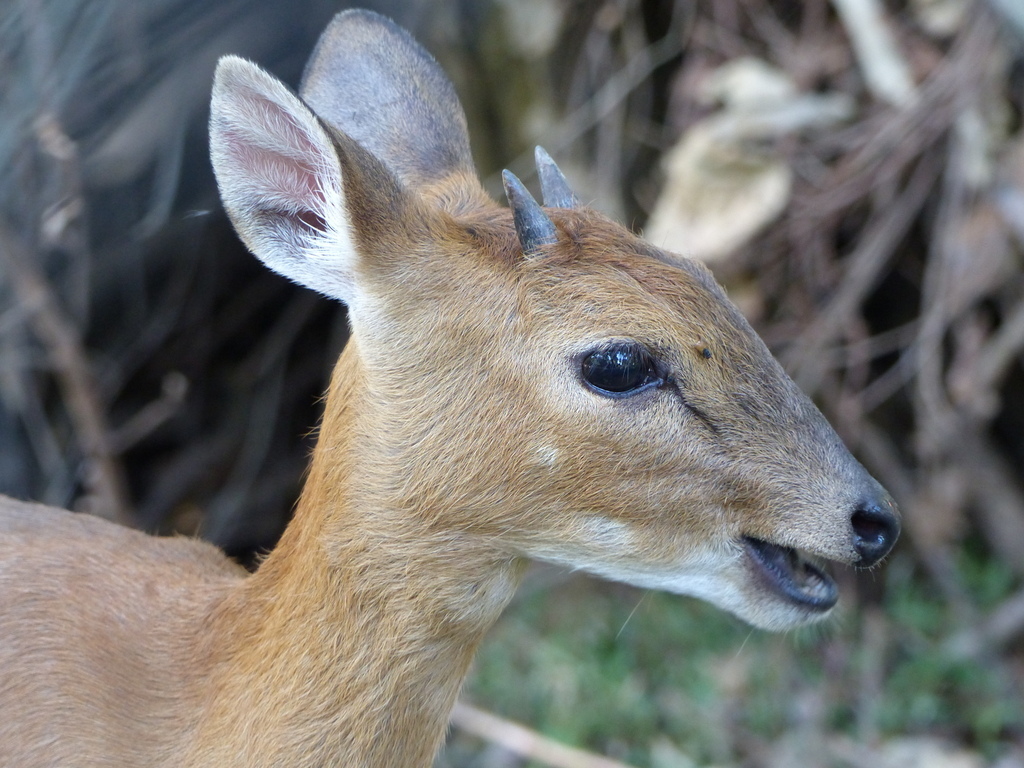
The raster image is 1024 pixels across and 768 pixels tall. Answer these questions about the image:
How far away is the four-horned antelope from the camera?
2.36m

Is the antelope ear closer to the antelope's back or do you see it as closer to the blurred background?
the antelope's back

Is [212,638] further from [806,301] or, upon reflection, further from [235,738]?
[806,301]

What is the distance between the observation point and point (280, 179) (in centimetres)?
250

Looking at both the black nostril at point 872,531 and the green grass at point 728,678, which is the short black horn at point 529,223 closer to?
the black nostril at point 872,531

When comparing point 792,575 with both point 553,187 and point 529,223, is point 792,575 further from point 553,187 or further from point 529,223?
point 553,187

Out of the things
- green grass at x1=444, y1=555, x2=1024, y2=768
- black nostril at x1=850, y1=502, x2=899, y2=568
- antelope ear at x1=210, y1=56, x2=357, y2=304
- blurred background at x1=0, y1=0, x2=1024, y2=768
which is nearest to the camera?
antelope ear at x1=210, y1=56, x2=357, y2=304

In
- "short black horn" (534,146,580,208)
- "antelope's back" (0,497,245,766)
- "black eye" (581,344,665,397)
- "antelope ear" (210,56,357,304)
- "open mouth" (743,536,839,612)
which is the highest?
"short black horn" (534,146,580,208)

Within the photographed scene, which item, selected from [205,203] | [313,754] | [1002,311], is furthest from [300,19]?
[1002,311]

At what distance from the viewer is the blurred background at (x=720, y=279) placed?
183 inches

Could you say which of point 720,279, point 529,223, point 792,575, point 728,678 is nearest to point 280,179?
point 529,223

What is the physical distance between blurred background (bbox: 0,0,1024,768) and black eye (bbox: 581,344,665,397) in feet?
7.91

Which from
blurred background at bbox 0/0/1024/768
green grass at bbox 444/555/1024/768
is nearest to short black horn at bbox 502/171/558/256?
blurred background at bbox 0/0/1024/768

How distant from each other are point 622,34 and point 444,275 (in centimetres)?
363

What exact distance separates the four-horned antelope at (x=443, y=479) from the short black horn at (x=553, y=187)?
0.57 ft
